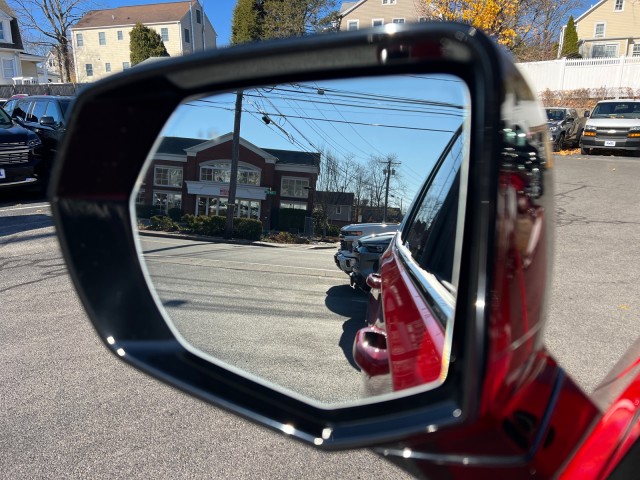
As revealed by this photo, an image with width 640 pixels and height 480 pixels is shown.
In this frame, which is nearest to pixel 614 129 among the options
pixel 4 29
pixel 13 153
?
pixel 13 153

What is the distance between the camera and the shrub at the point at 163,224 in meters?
1.40

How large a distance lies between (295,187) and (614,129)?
19.3m

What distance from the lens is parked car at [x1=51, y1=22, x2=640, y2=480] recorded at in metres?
0.86

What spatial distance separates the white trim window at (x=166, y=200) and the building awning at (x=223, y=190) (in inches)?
2.5

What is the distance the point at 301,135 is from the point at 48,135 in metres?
14.6

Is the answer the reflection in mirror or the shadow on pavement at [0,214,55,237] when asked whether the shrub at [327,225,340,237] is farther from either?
the shadow on pavement at [0,214,55,237]

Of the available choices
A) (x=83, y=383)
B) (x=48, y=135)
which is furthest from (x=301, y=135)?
(x=48, y=135)

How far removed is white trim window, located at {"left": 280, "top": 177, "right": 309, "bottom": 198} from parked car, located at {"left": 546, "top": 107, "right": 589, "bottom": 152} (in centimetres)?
1844

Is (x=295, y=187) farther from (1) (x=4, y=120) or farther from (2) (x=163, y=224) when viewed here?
(1) (x=4, y=120)

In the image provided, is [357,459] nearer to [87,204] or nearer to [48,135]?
[87,204]

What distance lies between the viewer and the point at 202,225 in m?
1.36

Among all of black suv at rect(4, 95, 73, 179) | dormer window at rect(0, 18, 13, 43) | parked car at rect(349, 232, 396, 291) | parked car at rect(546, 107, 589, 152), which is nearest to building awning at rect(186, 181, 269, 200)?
parked car at rect(349, 232, 396, 291)

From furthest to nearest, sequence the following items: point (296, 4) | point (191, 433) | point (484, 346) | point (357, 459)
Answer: point (296, 4) → point (191, 433) → point (357, 459) → point (484, 346)

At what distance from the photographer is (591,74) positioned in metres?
27.5
